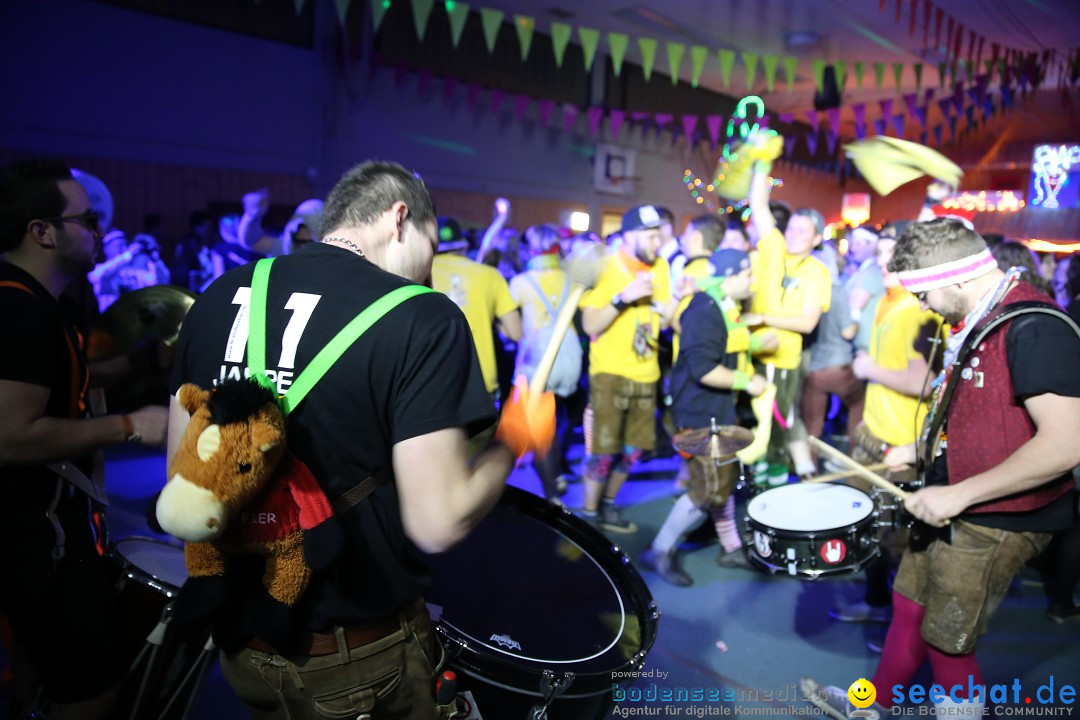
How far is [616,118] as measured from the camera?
1403 cm

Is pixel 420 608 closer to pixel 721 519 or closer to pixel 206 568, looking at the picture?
pixel 206 568

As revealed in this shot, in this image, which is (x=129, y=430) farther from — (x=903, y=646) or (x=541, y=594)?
(x=903, y=646)

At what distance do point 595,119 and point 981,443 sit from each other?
13.1 metres

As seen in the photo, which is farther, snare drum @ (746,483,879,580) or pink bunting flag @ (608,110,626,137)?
pink bunting flag @ (608,110,626,137)

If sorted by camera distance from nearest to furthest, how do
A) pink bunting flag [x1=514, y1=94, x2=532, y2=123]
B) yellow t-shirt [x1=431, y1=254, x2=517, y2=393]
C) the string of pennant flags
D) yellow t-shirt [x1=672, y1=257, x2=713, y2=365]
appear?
yellow t-shirt [x1=431, y1=254, x2=517, y2=393], yellow t-shirt [x1=672, y1=257, x2=713, y2=365], the string of pennant flags, pink bunting flag [x1=514, y1=94, x2=532, y2=123]

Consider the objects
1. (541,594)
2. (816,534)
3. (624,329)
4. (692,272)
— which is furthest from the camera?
(692,272)

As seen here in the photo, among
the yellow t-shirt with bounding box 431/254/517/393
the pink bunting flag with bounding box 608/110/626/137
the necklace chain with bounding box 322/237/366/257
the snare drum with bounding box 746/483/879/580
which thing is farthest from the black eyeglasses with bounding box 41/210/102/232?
the pink bunting flag with bounding box 608/110/626/137

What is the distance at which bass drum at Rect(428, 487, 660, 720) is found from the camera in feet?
5.28

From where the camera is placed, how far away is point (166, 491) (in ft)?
3.84

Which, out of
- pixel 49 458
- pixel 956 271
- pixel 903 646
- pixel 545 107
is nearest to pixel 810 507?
pixel 903 646

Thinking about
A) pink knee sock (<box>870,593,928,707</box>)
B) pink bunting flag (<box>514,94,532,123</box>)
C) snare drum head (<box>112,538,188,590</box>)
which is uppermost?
pink bunting flag (<box>514,94,532,123</box>)

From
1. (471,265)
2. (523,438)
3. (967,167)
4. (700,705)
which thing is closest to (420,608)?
(523,438)

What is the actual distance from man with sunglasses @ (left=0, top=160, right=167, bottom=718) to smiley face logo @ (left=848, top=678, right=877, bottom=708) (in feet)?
8.51

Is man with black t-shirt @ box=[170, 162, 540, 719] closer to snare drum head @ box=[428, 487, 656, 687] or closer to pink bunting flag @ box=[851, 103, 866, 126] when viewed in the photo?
snare drum head @ box=[428, 487, 656, 687]
